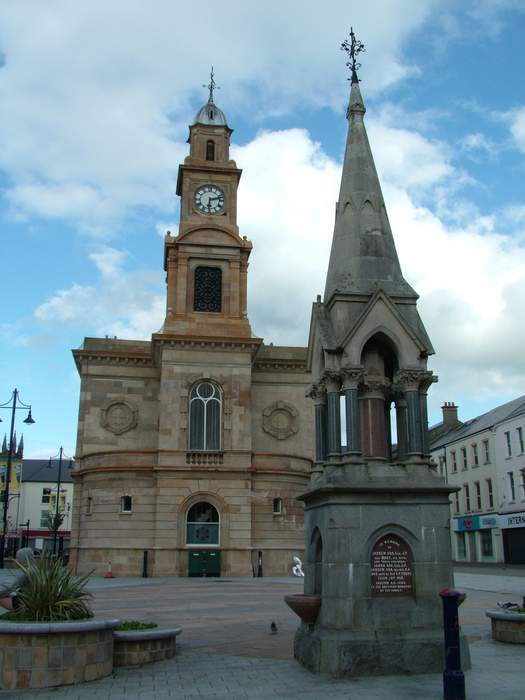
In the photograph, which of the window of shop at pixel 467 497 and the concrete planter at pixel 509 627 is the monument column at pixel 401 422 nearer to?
the concrete planter at pixel 509 627

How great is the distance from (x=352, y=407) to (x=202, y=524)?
29336 millimetres

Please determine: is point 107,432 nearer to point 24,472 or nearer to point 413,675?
point 413,675

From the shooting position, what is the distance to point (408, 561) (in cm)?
1163

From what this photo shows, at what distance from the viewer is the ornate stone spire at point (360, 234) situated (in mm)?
13625

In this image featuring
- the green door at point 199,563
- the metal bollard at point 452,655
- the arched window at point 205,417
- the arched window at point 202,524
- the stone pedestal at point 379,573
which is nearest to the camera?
the metal bollard at point 452,655

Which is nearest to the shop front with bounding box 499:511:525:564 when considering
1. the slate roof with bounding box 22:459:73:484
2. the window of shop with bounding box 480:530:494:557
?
the window of shop with bounding box 480:530:494:557

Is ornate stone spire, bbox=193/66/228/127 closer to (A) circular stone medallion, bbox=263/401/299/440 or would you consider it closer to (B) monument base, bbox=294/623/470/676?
(A) circular stone medallion, bbox=263/401/299/440

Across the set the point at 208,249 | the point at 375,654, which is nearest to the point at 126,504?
the point at 208,249

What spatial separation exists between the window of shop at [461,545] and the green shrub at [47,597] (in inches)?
2188

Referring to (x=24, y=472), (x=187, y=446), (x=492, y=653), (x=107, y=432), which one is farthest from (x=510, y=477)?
(x=24, y=472)

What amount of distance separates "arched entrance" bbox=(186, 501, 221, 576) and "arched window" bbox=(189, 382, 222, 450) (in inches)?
135

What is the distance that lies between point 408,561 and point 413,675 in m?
1.71

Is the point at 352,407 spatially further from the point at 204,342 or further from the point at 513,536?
the point at 513,536

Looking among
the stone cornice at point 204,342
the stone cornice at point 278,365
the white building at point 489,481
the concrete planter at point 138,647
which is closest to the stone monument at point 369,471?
the concrete planter at point 138,647
